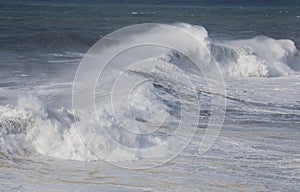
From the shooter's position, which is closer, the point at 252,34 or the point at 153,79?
the point at 153,79

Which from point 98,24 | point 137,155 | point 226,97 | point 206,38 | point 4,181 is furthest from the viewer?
point 98,24

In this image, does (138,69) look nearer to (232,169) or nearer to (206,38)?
(206,38)

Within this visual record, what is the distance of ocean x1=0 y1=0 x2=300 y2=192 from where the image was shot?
10508 millimetres

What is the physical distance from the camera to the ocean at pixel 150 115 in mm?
10508

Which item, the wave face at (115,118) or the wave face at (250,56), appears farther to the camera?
the wave face at (250,56)

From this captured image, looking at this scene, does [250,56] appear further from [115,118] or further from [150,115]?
[115,118]

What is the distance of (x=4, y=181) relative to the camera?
979cm

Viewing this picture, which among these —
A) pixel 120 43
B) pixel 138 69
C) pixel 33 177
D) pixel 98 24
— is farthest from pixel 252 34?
pixel 33 177

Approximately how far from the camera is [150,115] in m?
14.9

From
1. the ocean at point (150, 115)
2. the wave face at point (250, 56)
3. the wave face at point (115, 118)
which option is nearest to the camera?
the ocean at point (150, 115)

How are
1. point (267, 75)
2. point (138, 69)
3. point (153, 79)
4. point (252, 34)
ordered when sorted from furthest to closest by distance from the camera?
1. point (252, 34)
2. point (267, 75)
3. point (138, 69)
4. point (153, 79)

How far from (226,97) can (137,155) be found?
7.01 meters

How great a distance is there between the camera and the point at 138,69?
20.9 meters

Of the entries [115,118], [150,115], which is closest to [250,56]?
[150,115]
